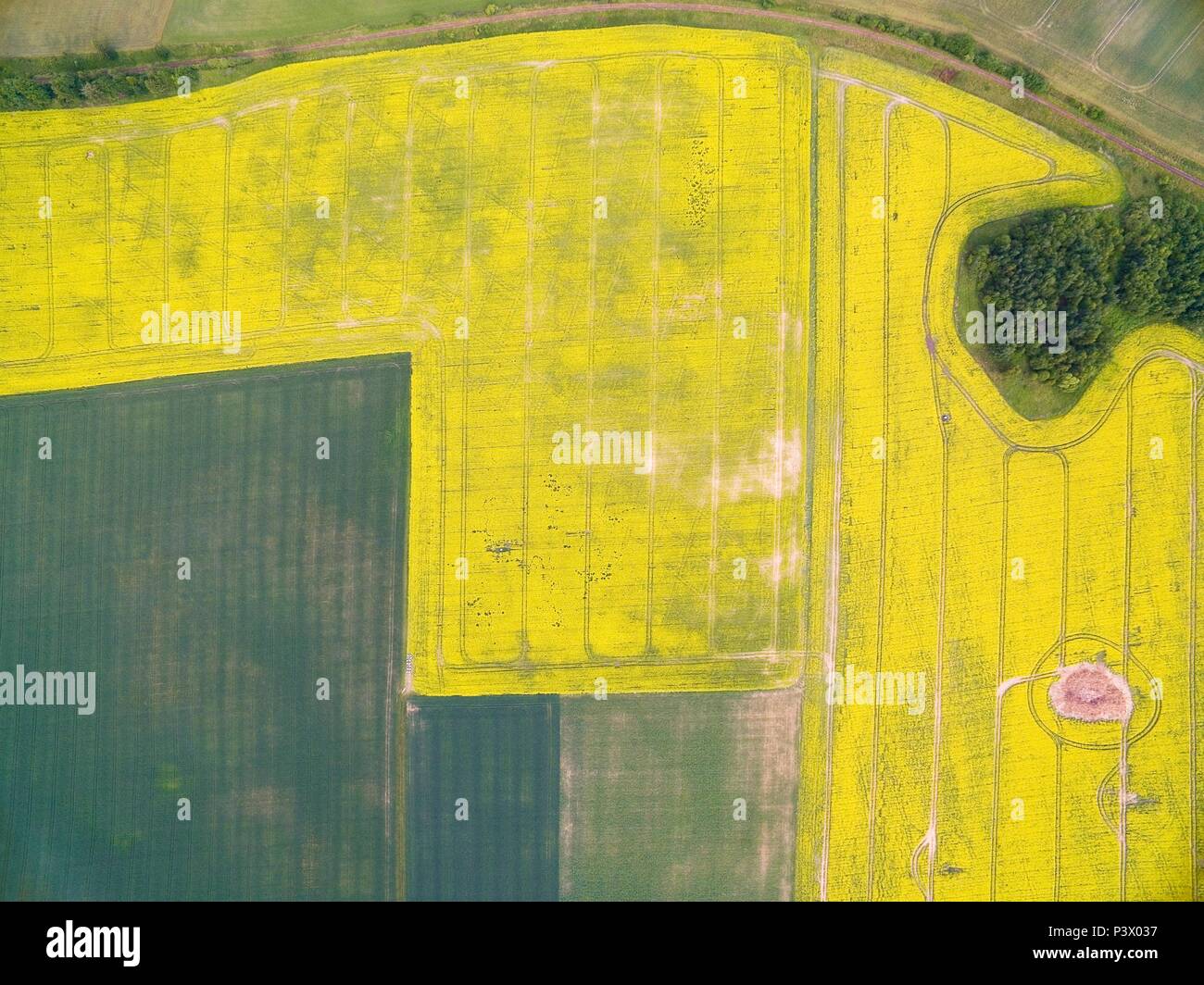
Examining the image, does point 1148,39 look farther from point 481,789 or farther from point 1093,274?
point 481,789

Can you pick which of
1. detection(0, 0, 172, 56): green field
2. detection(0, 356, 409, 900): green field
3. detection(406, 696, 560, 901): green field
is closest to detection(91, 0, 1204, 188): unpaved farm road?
detection(0, 0, 172, 56): green field

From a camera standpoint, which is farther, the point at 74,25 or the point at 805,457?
the point at 74,25

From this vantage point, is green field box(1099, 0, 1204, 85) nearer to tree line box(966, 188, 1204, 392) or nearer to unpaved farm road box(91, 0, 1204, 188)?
unpaved farm road box(91, 0, 1204, 188)

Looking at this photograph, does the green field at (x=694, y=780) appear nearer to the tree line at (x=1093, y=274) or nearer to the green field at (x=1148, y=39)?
the tree line at (x=1093, y=274)

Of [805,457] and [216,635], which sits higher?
[805,457]

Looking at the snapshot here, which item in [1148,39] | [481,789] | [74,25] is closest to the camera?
[481,789]

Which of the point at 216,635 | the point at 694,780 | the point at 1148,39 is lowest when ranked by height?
the point at 694,780

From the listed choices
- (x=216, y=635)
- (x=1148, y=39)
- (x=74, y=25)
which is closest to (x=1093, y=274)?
(x=1148, y=39)

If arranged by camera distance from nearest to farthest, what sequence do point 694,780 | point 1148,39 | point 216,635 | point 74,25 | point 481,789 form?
point 694,780 < point 481,789 < point 216,635 < point 1148,39 < point 74,25

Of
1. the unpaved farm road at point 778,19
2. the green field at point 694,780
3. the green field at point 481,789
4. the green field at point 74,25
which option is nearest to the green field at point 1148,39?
the unpaved farm road at point 778,19
